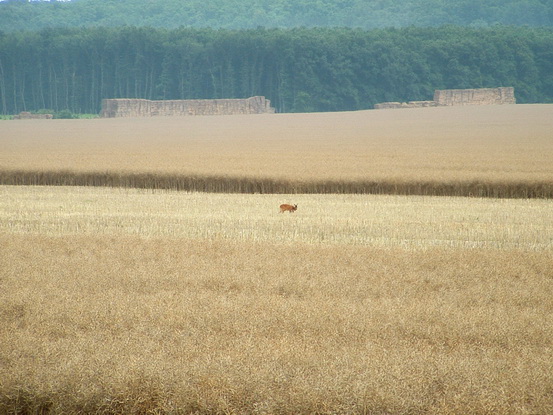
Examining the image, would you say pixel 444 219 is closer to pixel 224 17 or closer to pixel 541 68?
pixel 541 68

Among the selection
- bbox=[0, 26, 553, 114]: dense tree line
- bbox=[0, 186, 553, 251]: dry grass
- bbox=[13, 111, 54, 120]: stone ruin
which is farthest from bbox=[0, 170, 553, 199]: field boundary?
bbox=[0, 26, 553, 114]: dense tree line

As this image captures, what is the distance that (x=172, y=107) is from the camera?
80.1 m

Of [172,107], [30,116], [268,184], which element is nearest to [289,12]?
[172,107]

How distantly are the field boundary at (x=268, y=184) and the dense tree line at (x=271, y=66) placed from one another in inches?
2909

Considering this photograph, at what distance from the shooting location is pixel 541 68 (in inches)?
4040

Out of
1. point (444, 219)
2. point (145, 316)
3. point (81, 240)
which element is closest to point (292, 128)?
point (444, 219)

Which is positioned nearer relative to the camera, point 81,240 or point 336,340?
point 336,340

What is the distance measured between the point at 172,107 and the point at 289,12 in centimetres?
10501

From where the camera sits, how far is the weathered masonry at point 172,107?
77.8m

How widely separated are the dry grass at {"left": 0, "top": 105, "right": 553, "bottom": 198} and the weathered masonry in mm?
22306

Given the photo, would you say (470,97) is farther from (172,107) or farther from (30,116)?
(30,116)

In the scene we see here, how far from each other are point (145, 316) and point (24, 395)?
6.00ft

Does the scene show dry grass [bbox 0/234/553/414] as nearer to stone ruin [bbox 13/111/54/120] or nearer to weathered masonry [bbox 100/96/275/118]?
weathered masonry [bbox 100/96/275/118]

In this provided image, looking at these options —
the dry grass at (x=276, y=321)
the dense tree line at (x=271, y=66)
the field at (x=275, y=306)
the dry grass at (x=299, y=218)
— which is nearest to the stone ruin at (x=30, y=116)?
the dense tree line at (x=271, y=66)
